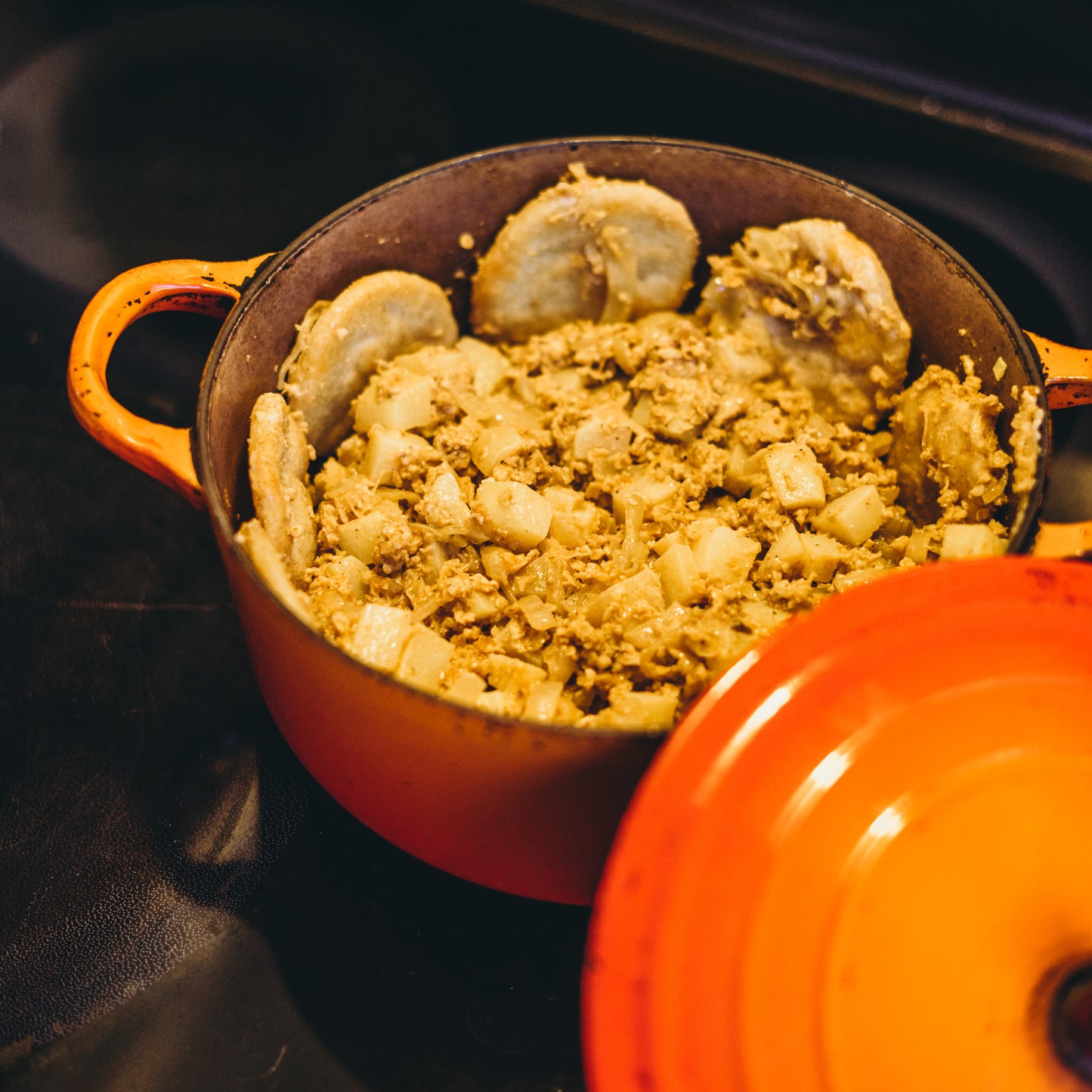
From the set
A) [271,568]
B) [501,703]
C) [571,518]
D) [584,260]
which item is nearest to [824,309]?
[584,260]

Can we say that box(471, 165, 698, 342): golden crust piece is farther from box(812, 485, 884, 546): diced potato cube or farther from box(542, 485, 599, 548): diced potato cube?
box(812, 485, 884, 546): diced potato cube

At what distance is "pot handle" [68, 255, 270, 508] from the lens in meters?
1.29

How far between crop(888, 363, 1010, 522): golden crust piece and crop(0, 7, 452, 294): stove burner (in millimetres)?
1470

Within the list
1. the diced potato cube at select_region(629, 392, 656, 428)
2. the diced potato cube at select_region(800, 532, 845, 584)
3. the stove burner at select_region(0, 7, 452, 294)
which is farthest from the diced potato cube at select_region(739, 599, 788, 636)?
the stove burner at select_region(0, 7, 452, 294)

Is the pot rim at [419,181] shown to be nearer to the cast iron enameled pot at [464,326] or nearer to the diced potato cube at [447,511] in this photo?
the cast iron enameled pot at [464,326]

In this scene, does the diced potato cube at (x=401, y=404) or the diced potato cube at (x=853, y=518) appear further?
the diced potato cube at (x=401, y=404)

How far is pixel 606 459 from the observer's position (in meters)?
1.58

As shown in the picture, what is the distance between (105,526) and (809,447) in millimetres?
1416

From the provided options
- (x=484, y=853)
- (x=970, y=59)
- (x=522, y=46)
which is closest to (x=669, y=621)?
(x=484, y=853)

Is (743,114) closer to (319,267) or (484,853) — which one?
(319,267)

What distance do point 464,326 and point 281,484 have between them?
2.28 feet

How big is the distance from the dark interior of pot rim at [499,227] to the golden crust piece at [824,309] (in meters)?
0.05

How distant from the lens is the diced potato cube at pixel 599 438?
5.17ft

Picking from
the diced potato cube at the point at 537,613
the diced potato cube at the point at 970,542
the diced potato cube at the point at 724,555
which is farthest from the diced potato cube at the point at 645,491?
the diced potato cube at the point at 970,542
